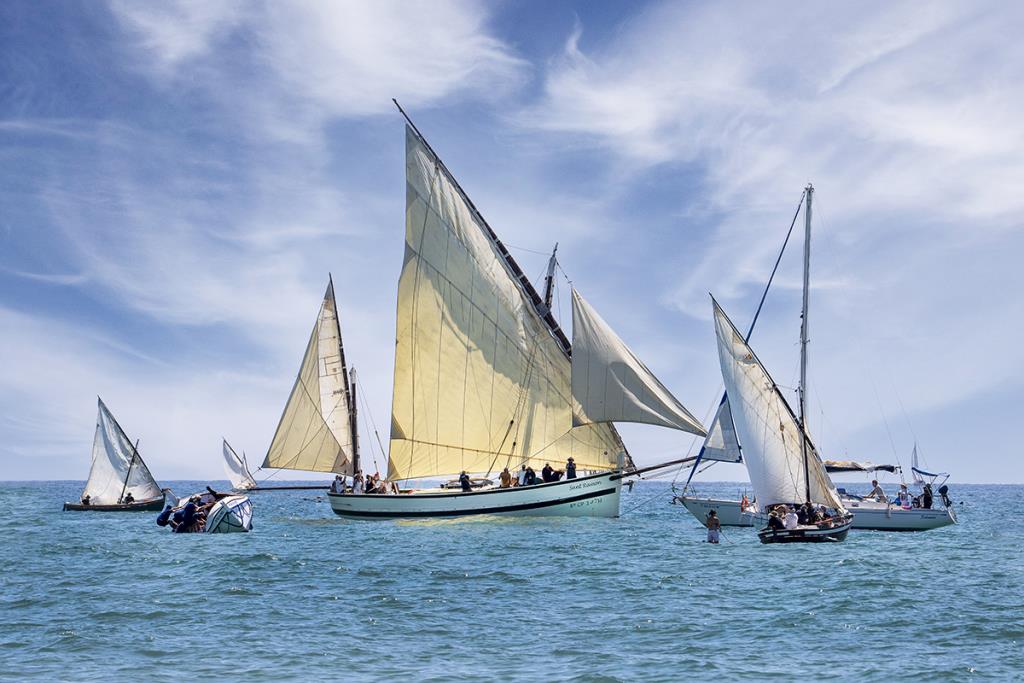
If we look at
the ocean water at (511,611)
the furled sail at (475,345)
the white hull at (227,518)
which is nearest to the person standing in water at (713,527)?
the ocean water at (511,611)

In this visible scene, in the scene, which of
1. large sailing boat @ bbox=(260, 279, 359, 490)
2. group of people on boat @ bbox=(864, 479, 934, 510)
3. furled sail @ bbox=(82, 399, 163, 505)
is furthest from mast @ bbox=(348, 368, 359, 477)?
group of people on boat @ bbox=(864, 479, 934, 510)

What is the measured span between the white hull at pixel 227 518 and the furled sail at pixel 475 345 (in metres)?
10.9

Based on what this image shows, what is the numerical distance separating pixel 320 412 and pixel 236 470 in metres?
28.9

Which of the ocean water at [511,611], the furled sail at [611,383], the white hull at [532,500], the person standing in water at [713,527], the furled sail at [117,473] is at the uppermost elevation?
the furled sail at [611,383]

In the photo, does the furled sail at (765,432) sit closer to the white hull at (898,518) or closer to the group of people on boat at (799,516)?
the group of people on boat at (799,516)

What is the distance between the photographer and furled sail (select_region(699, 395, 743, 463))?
53.8 metres

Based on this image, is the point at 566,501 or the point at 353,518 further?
the point at 353,518

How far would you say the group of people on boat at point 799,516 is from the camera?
139 feet

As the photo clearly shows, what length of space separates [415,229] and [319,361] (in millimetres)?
12618

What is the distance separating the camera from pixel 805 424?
49719 mm

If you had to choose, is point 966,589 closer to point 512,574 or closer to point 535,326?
point 512,574

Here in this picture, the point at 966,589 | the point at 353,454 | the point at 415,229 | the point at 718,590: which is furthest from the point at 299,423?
the point at 966,589

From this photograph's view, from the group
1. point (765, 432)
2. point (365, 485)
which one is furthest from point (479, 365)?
point (765, 432)

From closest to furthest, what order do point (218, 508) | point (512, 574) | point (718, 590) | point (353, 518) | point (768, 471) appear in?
point (718, 590) < point (512, 574) < point (768, 471) < point (218, 508) < point (353, 518)
